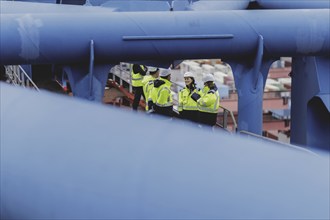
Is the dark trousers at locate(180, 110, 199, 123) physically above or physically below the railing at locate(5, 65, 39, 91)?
below

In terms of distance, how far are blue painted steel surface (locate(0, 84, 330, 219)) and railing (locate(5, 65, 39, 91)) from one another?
937cm

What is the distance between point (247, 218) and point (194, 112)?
757 cm

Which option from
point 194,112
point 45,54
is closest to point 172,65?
point 194,112

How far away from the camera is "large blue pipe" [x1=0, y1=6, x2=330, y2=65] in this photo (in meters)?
7.94

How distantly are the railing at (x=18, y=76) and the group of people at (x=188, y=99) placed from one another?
2.60 metres

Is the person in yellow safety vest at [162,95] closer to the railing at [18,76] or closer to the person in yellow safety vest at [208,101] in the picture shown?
the person in yellow safety vest at [208,101]

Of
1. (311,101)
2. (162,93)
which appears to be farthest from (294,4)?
(162,93)

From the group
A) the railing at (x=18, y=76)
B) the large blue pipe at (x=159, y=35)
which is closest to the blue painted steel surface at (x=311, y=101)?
the large blue pipe at (x=159, y=35)

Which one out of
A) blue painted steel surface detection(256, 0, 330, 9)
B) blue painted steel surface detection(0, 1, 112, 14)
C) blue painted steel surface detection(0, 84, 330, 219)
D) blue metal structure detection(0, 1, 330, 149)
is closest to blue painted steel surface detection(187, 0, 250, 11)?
blue painted steel surface detection(256, 0, 330, 9)

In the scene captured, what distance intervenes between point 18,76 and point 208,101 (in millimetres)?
4753

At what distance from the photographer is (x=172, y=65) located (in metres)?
9.11

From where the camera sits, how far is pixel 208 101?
8.48 metres

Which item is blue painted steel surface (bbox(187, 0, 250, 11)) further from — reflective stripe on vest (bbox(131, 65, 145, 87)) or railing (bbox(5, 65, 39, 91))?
railing (bbox(5, 65, 39, 91))

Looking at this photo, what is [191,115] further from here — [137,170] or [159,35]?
[137,170]
